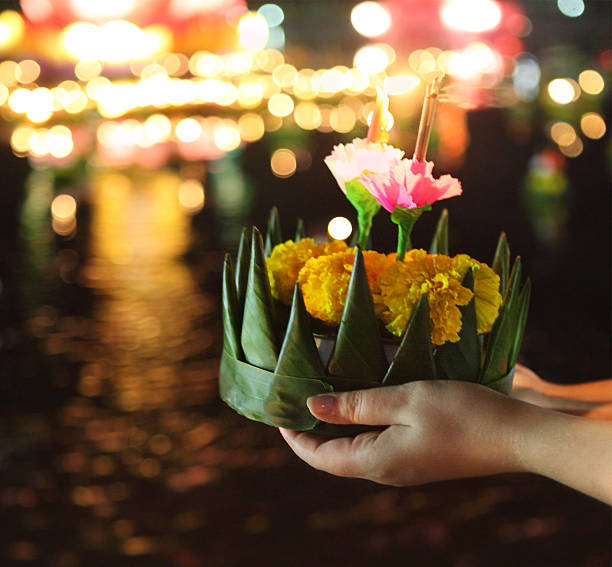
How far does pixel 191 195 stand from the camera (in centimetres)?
811

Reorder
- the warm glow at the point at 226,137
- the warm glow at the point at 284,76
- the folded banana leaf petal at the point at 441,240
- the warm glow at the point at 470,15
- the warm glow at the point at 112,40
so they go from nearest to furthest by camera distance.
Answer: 1. the folded banana leaf petal at the point at 441,240
2. the warm glow at the point at 112,40
3. the warm glow at the point at 470,15
4. the warm glow at the point at 226,137
5. the warm glow at the point at 284,76

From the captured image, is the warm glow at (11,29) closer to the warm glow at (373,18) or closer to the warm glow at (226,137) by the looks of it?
the warm glow at (226,137)

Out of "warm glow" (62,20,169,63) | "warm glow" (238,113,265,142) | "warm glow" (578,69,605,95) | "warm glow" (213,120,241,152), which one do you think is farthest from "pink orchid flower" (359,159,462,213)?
"warm glow" (578,69,605,95)

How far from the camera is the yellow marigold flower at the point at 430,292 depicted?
3.22 feet

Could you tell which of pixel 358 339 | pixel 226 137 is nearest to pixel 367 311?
pixel 358 339

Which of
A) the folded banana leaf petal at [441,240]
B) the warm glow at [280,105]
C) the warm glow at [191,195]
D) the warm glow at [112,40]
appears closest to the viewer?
the folded banana leaf petal at [441,240]

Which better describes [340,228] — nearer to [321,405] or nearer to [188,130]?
[321,405]

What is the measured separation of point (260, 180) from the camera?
362 inches

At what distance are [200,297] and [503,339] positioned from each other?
10.6 feet

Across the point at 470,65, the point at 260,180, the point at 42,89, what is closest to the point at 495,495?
the point at 260,180

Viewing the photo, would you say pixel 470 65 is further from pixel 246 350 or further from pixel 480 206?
pixel 246 350

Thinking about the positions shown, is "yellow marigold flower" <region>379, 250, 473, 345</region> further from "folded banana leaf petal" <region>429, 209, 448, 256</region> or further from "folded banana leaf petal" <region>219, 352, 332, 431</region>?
"folded banana leaf petal" <region>429, 209, 448, 256</region>

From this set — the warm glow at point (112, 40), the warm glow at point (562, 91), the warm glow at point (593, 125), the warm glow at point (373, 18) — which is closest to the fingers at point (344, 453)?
the warm glow at point (112, 40)

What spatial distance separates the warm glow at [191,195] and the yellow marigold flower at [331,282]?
19.5ft
